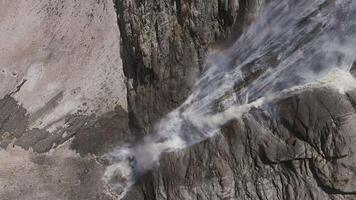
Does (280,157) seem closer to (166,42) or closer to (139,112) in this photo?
(166,42)

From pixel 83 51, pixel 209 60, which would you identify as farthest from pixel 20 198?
pixel 209 60

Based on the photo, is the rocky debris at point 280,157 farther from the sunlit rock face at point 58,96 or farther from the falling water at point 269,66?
the sunlit rock face at point 58,96

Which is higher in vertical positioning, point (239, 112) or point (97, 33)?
point (97, 33)

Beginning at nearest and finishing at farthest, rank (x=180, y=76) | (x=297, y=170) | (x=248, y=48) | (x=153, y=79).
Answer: (x=297, y=170) → (x=248, y=48) → (x=180, y=76) → (x=153, y=79)

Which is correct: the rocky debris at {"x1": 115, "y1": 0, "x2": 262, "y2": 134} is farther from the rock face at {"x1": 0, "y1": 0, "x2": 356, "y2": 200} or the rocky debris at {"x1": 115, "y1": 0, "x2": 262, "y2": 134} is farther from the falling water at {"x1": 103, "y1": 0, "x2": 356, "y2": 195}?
the falling water at {"x1": 103, "y1": 0, "x2": 356, "y2": 195}

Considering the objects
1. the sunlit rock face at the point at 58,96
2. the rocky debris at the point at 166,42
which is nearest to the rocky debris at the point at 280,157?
the rocky debris at the point at 166,42

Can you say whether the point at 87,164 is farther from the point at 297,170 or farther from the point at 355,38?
the point at 355,38
